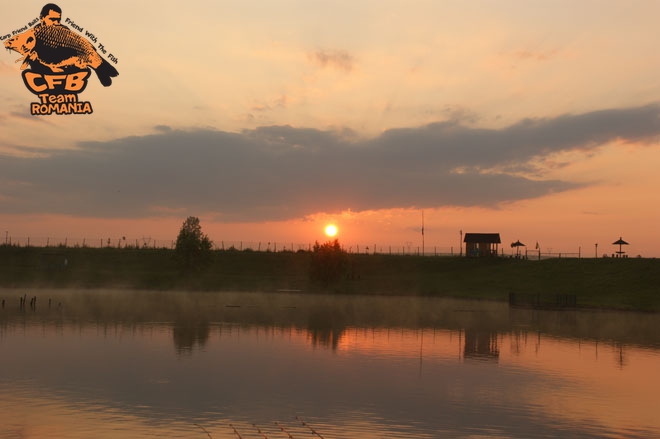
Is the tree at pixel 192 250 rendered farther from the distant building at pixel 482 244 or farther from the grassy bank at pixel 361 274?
the distant building at pixel 482 244

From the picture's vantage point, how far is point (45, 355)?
→ 46.8m

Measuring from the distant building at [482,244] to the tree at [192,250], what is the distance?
5666 cm

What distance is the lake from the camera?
2988cm

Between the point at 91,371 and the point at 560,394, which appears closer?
the point at 560,394

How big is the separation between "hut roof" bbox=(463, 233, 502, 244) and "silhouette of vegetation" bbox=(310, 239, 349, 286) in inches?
1721

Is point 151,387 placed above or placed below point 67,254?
below

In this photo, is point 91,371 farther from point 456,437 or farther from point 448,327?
point 448,327

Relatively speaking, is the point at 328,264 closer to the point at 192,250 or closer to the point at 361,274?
the point at 361,274

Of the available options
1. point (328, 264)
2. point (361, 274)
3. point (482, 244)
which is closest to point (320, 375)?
point (328, 264)

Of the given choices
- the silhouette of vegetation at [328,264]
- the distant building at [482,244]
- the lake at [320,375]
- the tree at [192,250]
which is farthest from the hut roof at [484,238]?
the lake at [320,375]

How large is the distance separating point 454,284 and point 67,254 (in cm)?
8059

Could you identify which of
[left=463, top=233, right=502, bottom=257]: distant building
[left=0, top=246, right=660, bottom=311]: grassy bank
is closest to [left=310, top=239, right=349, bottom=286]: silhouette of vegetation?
[left=0, top=246, right=660, bottom=311]: grassy bank

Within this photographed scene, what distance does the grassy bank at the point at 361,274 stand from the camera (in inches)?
4343

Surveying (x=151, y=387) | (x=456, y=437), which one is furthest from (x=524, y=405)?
(x=151, y=387)
